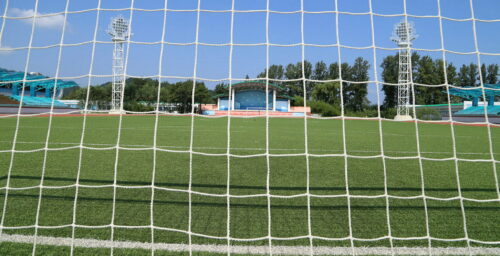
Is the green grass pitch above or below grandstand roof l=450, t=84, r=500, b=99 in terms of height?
below

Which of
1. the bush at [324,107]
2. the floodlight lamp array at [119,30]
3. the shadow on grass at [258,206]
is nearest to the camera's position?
the shadow on grass at [258,206]

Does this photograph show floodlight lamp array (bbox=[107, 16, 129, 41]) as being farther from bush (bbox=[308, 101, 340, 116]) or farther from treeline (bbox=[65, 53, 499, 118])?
bush (bbox=[308, 101, 340, 116])

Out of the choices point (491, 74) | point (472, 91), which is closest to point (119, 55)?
point (472, 91)

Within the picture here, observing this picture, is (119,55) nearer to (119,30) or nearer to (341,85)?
(119,30)

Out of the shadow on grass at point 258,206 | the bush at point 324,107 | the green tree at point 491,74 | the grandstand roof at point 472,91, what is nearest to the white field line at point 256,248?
the shadow on grass at point 258,206

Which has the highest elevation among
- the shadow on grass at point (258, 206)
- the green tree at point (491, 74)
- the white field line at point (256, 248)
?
the green tree at point (491, 74)

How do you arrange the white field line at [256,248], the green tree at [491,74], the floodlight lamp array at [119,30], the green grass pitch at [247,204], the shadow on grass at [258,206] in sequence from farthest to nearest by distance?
the green tree at [491,74] < the floodlight lamp array at [119,30] < the shadow on grass at [258,206] < the green grass pitch at [247,204] < the white field line at [256,248]

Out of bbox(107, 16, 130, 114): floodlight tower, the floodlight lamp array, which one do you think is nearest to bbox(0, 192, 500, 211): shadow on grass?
bbox(107, 16, 130, 114): floodlight tower

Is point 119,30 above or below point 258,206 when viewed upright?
above

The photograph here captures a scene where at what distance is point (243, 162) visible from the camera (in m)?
4.85

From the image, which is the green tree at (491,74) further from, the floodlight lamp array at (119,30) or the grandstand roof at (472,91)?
the floodlight lamp array at (119,30)

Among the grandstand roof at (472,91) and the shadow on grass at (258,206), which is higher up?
the grandstand roof at (472,91)

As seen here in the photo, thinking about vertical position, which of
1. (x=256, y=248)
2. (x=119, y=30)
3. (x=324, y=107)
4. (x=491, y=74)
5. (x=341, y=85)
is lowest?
(x=256, y=248)

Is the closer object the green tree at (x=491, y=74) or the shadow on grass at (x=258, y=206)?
the shadow on grass at (x=258, y=206)
